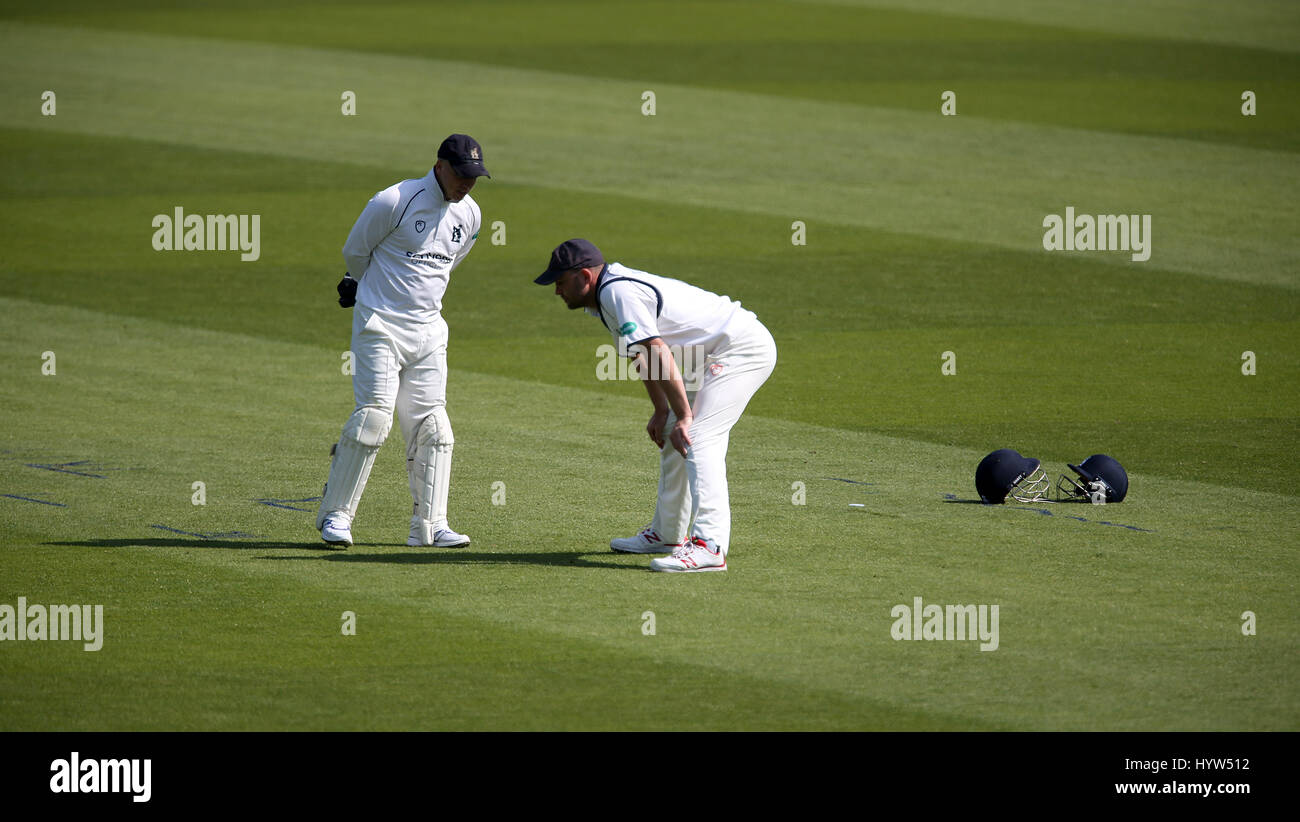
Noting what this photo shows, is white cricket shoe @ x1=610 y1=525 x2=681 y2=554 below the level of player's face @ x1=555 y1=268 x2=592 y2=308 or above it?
below

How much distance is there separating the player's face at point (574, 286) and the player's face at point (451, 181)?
3.75 ft

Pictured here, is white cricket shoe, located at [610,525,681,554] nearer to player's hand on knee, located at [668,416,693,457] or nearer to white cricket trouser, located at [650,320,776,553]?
white cricket trouser, located at [650,320,776,553]

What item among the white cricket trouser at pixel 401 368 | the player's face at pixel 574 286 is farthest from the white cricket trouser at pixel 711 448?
the white cricket trouser at pixel 401 368

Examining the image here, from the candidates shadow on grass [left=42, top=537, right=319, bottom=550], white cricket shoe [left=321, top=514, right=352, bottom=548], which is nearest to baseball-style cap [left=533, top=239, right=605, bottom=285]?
white cricket shoe [left=321, top=514, right=352, bottom=548]

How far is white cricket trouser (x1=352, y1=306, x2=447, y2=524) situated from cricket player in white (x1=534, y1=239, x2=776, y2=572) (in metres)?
1.20

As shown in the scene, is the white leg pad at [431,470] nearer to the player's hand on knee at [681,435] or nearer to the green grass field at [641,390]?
the green grass field at [641,390]

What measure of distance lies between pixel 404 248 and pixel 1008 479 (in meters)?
4.55

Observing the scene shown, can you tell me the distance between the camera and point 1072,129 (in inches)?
1091

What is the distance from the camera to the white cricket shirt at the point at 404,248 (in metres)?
10.1

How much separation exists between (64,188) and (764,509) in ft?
54.7

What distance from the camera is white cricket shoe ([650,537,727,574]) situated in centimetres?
957

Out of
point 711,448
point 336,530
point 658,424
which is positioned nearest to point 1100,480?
point 711,448

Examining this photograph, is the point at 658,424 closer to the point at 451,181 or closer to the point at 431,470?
the point at 431,470

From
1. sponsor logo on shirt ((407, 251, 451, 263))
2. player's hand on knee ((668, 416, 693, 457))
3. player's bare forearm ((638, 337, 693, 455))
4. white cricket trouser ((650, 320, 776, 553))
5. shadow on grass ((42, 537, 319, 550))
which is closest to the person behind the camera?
player's bare forearm ((638, 337, 693, 455))
